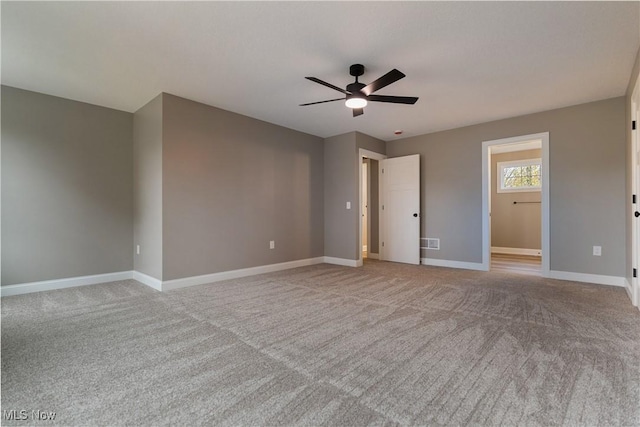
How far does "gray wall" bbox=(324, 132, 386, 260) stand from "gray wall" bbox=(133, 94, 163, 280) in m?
3.07

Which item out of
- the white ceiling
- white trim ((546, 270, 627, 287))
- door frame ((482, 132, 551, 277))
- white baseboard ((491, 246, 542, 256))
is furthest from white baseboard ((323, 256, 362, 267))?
white baseboard ((491, 246, 542, 256))

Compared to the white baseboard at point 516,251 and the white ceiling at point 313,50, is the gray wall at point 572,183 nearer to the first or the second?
the white ceiling at point 313,50

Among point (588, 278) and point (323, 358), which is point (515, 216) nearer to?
point (588, 278)

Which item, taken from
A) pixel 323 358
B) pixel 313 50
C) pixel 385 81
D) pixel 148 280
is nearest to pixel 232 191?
pixel 148 280

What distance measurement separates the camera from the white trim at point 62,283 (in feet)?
11.5

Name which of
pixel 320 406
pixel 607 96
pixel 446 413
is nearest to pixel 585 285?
pixel 607 96

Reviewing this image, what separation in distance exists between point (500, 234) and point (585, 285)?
3.33 m

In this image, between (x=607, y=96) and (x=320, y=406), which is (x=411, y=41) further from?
(x=607, y=96)

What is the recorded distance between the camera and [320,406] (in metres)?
1.47

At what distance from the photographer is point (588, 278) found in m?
4.13

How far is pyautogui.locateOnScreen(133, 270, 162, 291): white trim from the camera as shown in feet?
12.3

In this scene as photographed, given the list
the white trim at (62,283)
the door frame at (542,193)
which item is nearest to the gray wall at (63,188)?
the white trim at (62,283)

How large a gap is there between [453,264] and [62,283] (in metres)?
5.97

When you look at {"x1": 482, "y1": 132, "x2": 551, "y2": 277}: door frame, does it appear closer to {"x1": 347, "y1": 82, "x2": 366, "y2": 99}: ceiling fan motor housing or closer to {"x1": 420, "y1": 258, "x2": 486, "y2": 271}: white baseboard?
{"x1": 420, "y1": 258, "x2": 486, "y2": 271}: white baseboard
